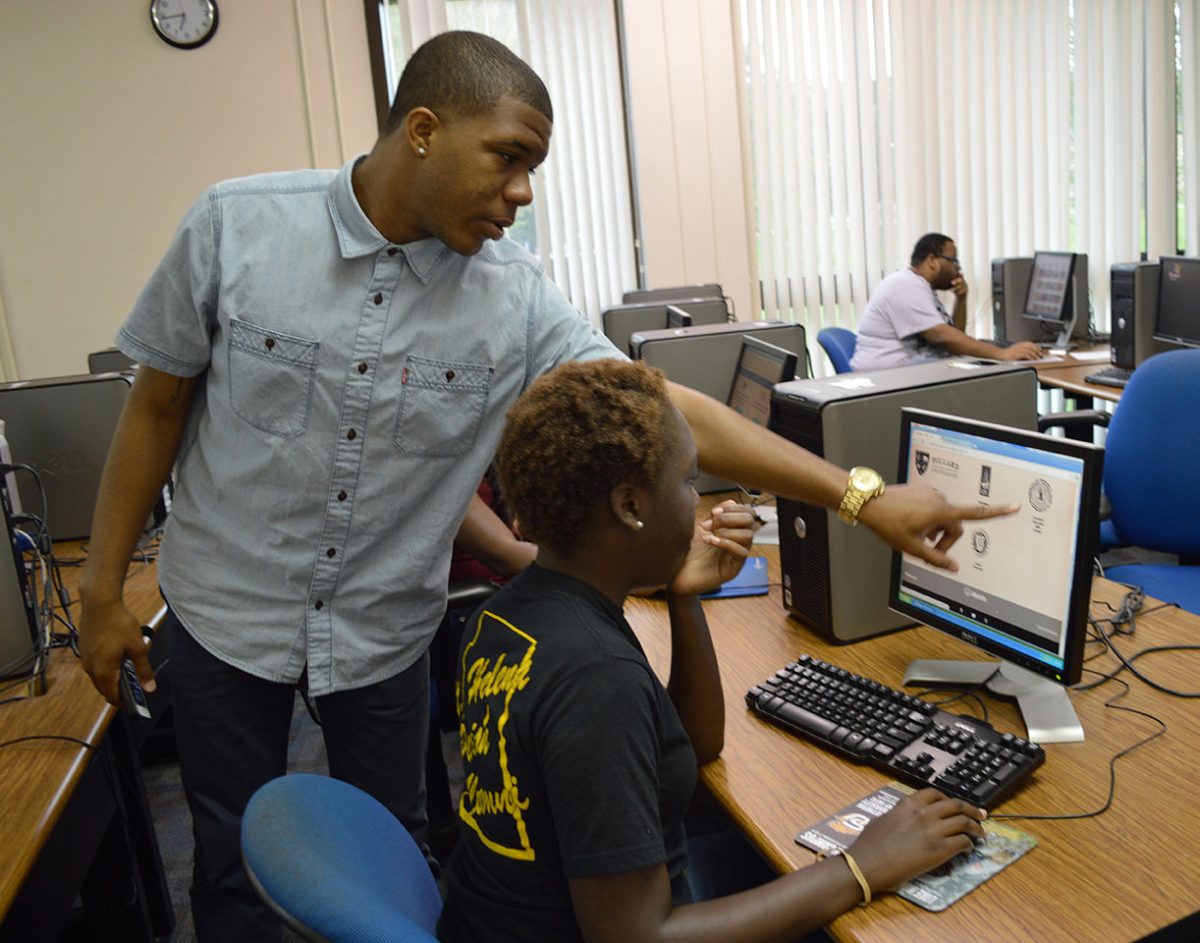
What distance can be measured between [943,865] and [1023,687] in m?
0.47

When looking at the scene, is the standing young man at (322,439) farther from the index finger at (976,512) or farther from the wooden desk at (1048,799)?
the wooden desk at (1048,799)

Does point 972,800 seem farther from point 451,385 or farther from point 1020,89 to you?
point 1020,89

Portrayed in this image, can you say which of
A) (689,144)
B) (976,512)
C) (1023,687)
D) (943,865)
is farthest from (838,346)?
(943,865)

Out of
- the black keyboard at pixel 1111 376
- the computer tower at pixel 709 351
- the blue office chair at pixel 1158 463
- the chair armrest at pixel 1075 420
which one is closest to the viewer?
the blue office chair at pixel 1158 463

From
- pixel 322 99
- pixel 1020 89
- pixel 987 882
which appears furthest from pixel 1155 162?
pixel 987 882

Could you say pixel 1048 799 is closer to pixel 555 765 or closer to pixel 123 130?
pixel 555 765

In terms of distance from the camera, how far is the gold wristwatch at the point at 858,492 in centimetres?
147

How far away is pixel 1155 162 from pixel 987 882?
242 inches

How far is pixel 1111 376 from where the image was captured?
446 cm

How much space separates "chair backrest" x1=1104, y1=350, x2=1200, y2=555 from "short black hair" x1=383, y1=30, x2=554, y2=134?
2029 millimetres

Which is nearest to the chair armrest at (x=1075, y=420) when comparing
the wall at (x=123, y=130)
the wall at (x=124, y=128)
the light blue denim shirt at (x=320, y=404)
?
the light blue denim shirt at (x=320, y=404)

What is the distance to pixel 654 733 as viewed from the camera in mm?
1080

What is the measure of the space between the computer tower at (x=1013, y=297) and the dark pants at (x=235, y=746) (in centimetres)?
476

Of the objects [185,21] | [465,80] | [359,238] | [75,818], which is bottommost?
[75,818]
